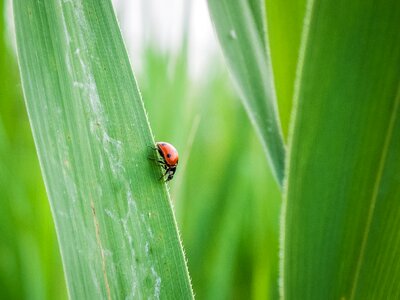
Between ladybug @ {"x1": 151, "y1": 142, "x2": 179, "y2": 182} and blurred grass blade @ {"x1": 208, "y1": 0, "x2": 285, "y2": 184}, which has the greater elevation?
blurred grass blade @ {"x1": 208, "y1": 0, "x2": 285, "y2": 184}

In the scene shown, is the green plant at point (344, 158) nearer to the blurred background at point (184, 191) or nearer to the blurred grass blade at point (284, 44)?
the blurred grass blade at point (284, 44)

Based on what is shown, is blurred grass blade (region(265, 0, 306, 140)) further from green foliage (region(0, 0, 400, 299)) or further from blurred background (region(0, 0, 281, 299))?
blurred background (region(0, 0, 281, 299))

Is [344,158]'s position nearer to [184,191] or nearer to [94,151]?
[94,151]

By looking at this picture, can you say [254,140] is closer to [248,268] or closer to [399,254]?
[248,268]

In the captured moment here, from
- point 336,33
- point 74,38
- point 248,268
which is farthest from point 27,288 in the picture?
point 336,33

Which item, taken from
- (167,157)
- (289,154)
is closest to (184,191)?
(167,157)

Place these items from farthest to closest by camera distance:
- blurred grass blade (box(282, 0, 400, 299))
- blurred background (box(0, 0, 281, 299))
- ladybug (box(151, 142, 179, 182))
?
blurred background (box(0, 0, 281, 299)) < ladybug (box(151, 142, 179, 182)) < blurred grass blade (box(282, 0, 400, 299))

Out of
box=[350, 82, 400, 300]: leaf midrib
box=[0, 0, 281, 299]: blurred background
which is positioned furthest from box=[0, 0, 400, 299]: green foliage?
box=[0, 0, 281, 299]: blurred background

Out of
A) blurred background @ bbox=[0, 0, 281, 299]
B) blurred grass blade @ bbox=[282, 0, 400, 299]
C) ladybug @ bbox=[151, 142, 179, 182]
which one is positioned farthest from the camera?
blurred background @ bbox=[0, 0, 281, 299]
